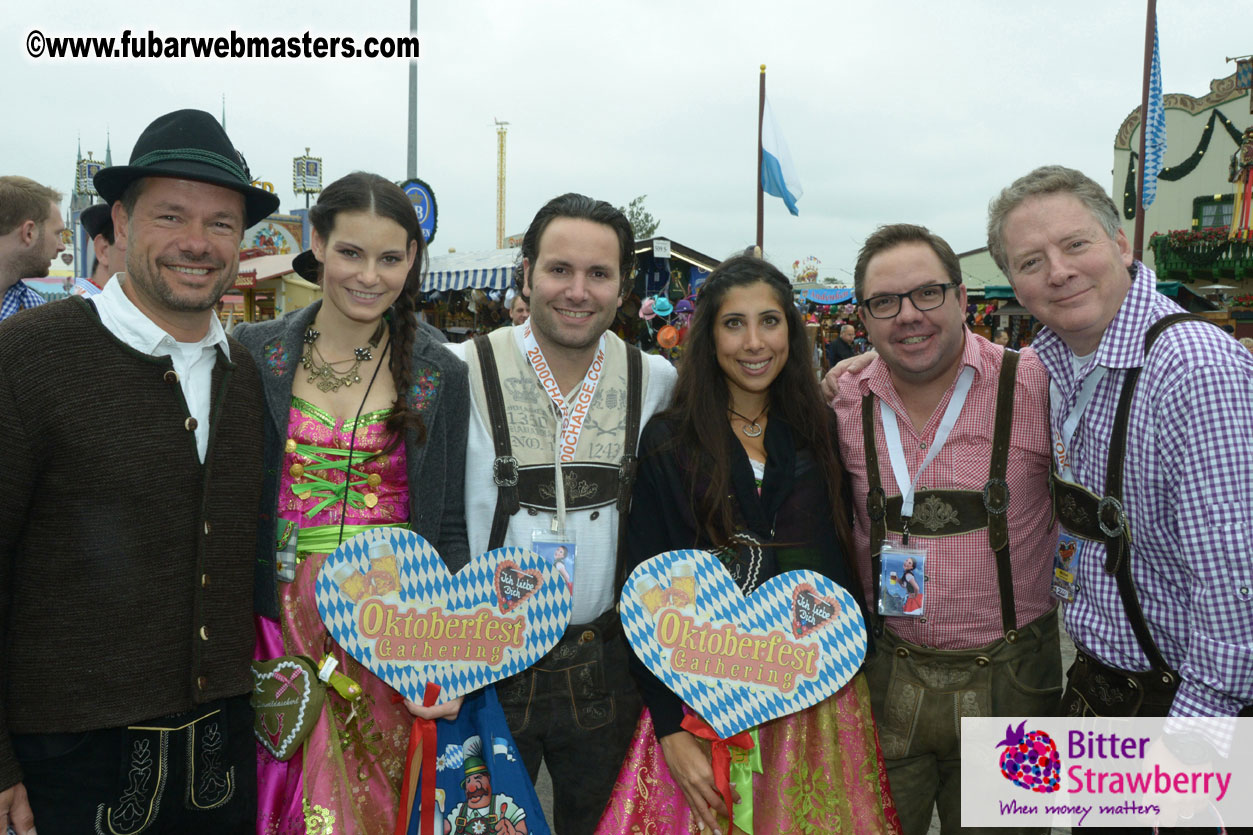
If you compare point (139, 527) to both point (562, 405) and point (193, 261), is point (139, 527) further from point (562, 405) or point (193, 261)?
point (562, 405)

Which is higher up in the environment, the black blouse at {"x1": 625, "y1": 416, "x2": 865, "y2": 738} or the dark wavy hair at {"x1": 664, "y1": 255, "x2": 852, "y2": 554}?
the dark wavy hair at {"x1": 664, "y1": 255, "x2": 852, "y2": 554}

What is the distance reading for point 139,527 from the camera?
1750mm

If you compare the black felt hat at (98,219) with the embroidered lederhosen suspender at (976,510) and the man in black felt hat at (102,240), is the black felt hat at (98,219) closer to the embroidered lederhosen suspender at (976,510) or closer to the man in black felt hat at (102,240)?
the man in black felt hat at (102,240)

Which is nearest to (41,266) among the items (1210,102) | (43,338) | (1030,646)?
(43,338)

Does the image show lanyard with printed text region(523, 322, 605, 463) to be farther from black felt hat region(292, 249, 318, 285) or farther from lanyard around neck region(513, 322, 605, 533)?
black felt hat region(292, 249, 318, 285)

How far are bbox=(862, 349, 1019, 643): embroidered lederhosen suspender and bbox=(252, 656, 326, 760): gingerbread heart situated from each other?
1.52m

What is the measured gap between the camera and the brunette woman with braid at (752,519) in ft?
6.82

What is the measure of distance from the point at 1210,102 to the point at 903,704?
25952 mm

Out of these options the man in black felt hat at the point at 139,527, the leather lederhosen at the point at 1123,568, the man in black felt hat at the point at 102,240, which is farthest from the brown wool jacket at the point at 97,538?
the leather lederhosen at the point at 1123,568

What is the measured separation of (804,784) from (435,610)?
103 cm

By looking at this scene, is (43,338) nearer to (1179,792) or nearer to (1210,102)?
(1179,792)

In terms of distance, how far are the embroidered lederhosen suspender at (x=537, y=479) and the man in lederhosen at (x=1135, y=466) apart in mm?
1155

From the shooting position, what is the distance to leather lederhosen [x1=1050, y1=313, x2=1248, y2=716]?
1900 millimetres

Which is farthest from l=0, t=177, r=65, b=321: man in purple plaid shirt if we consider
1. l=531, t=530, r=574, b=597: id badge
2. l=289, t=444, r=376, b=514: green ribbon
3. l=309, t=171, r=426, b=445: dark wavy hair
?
l=531, t=530, r=574, b=597: id badge
